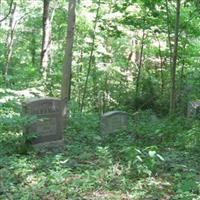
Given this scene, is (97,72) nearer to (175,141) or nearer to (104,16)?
(104,16)

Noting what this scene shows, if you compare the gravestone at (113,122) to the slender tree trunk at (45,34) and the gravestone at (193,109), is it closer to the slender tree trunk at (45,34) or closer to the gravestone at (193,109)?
the gravestone at (193,109)

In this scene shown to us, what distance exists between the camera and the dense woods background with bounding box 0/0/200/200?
5.89 metres

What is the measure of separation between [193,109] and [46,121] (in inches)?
234

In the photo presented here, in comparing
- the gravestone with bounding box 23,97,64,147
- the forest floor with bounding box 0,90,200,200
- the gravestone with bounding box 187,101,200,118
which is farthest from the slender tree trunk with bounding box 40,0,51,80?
the forest floor with bounding box 0,90,200,200

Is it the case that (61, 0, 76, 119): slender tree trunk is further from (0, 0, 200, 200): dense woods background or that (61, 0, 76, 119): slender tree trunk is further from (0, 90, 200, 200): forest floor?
(0, 90, 200, 200): forest floor

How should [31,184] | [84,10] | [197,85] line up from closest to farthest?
1. [31,184]
2. [197,85]
3. [84,10]

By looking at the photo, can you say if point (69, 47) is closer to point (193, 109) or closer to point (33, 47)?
point (193, 109)

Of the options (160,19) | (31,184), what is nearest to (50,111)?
(31,184)

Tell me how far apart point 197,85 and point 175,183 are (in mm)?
9392

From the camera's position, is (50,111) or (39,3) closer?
(50,111)

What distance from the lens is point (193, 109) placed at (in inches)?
519

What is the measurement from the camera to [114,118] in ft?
36.1

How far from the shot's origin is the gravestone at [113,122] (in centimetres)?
1052

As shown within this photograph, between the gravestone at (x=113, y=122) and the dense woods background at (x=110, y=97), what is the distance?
31 centimetres
